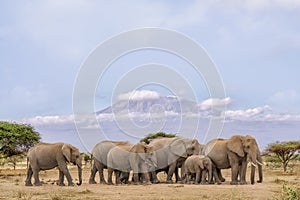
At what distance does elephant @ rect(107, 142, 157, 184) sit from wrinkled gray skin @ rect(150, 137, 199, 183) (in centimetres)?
167

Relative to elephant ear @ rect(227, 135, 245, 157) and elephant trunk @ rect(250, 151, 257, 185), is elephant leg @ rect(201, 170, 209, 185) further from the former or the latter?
elephant trunk @ rect(250, 151, 257, 185)

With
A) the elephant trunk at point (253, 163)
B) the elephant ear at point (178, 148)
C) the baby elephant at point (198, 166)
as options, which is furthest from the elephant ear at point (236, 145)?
the elephant ear at point (178, 148)

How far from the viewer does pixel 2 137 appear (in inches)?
1415

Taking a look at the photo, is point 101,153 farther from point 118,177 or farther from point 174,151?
point 174,151

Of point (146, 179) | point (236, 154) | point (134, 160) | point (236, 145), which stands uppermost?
point (236, 145)

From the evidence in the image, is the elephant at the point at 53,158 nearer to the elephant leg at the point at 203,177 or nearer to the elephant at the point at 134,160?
the elephant at the point at 134,160

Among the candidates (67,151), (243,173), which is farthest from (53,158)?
(243,173)

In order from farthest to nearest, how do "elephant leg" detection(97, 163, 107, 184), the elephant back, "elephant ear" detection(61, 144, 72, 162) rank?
the elephant back → "elephant leg" detection(97, 163, 107, 184) → "elephant ear" detection(61, 144, 72, 162)

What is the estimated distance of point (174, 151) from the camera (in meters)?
26.6

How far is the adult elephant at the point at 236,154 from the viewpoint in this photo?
23.7 metres

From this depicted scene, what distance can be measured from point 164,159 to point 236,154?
14.0 feet

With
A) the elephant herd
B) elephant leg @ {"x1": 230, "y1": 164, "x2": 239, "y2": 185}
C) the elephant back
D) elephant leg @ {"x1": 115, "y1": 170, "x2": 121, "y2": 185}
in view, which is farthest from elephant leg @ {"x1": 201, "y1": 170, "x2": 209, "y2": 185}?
the elephant back

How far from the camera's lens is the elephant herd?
23.9 m

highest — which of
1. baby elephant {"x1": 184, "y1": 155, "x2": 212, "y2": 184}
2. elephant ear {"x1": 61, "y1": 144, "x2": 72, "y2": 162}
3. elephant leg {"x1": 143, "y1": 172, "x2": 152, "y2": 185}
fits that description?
elephant ear {"x1": 61, "y1": 144, "x2": 72, "y2": 162}
